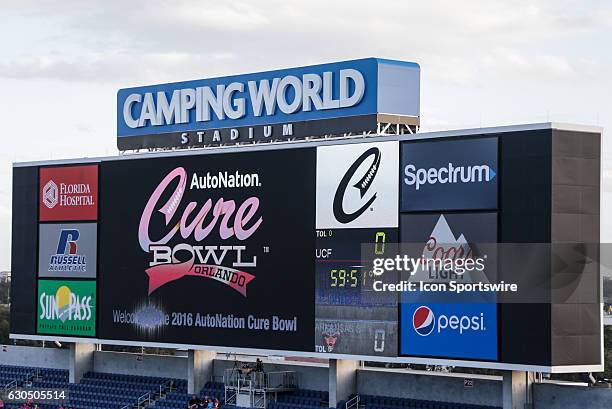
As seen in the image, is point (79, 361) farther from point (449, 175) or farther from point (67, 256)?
point (449, 175)

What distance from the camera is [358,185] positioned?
1422 inches

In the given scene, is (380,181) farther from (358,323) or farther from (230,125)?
(230,125)

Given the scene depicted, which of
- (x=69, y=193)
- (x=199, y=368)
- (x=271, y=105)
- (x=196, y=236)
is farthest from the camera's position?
(x=69, y=193)

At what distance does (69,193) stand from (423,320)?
15.2 metres

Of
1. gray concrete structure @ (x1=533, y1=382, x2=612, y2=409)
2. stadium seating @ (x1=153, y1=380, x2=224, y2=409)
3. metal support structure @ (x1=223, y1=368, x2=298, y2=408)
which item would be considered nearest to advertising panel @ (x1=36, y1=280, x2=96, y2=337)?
stadium seating @ (x1=153, y1=380, x2=224, y2=409)

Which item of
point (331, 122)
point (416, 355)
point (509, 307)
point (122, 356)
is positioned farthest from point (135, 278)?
point (509, 307)

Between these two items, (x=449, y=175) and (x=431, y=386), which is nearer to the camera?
(x=449, y=175)

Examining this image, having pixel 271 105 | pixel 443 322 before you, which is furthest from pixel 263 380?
pixel 443 322

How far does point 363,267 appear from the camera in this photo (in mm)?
35969

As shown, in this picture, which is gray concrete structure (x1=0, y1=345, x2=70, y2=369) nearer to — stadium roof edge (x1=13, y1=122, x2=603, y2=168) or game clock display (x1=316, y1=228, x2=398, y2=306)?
stadium roof edge (x1=13, y1=122, x2=603, y2=168)

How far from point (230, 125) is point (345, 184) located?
5879mm

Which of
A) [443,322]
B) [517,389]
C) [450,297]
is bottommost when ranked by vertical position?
[517,389]

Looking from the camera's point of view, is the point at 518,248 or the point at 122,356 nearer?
the point at 518,248

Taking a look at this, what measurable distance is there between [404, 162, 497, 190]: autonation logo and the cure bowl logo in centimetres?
572
